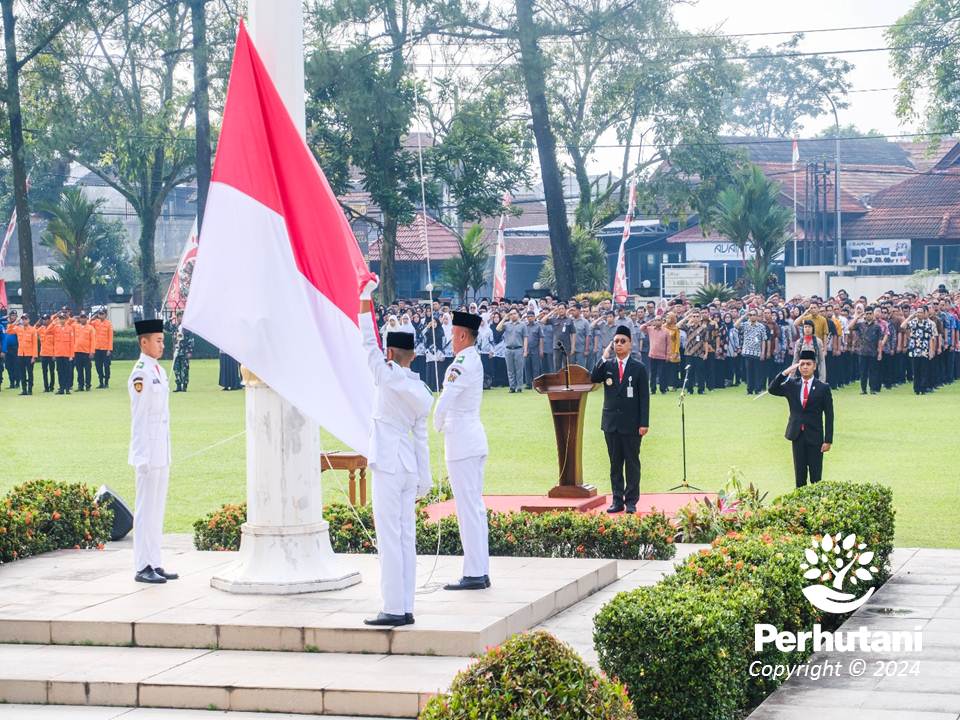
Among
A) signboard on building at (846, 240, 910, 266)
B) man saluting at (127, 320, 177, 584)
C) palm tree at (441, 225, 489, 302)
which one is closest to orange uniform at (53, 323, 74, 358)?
palm tree at (441, 225, 489, 302)

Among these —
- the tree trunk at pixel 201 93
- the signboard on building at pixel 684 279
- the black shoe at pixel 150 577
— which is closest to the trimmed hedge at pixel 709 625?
the black shoe at pixel 150 577

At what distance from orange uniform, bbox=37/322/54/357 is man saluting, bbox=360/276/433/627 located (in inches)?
920

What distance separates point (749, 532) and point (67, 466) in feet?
34.8

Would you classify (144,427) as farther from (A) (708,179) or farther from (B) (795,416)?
(A) (708,179)

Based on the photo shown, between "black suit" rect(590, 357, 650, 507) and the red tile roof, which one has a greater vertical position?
the red tile roof

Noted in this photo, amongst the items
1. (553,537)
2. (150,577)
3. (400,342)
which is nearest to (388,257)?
(553,537)

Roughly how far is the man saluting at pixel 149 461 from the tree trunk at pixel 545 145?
85.5 ft

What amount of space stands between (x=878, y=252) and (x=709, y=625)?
4897 centimetres

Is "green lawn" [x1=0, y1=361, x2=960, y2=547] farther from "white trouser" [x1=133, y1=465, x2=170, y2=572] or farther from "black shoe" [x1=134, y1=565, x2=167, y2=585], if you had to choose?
"black shoe" [x1=134, y1=565, x2=167, y2=585]

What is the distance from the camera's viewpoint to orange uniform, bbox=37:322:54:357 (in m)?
30.0

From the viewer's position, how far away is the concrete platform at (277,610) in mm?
7820

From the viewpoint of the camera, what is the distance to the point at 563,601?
29.7 ft

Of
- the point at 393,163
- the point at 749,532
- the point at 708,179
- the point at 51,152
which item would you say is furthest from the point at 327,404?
the point at 51,152

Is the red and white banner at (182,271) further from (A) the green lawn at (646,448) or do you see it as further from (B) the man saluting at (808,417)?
(B) the man saluting at (808,417)
